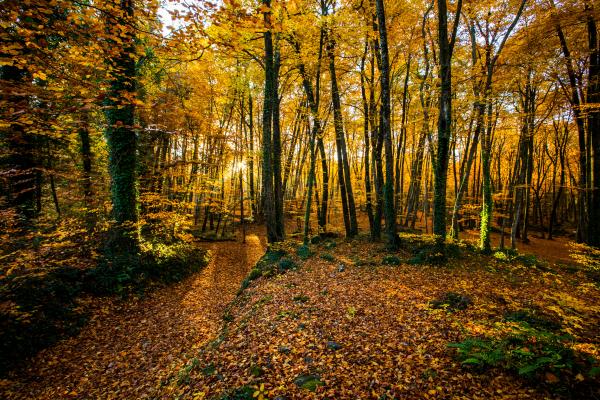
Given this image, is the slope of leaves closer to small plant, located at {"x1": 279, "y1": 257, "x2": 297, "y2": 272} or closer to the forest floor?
the forest floor

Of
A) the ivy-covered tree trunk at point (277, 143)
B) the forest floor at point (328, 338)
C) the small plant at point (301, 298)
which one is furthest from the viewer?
the ivy-covered tree trunk at point (277, 143)

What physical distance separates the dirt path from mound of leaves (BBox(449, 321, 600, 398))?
17.5ft

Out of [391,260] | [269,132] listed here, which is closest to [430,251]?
[391,260]

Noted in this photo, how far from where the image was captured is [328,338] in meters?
4.43

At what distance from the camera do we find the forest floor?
3293 mm

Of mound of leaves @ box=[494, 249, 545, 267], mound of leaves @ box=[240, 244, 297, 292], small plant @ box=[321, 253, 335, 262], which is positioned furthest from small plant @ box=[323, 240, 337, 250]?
mound of leaves @ box=[494, 249, 545, 267]

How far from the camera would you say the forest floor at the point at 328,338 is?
130 inches

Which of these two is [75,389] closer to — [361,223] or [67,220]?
[67,220]

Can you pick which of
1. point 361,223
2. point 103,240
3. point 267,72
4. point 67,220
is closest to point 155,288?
point 103,240

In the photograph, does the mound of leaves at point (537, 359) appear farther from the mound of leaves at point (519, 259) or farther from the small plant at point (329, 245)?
the small plant at point (329, 245)

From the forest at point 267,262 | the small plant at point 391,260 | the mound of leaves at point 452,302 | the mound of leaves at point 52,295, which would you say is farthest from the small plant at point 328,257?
the mound of leaves at point 52,295

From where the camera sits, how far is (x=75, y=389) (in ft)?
15.1

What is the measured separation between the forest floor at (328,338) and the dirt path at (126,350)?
0.09 feet

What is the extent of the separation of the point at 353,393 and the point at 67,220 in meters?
9.98
